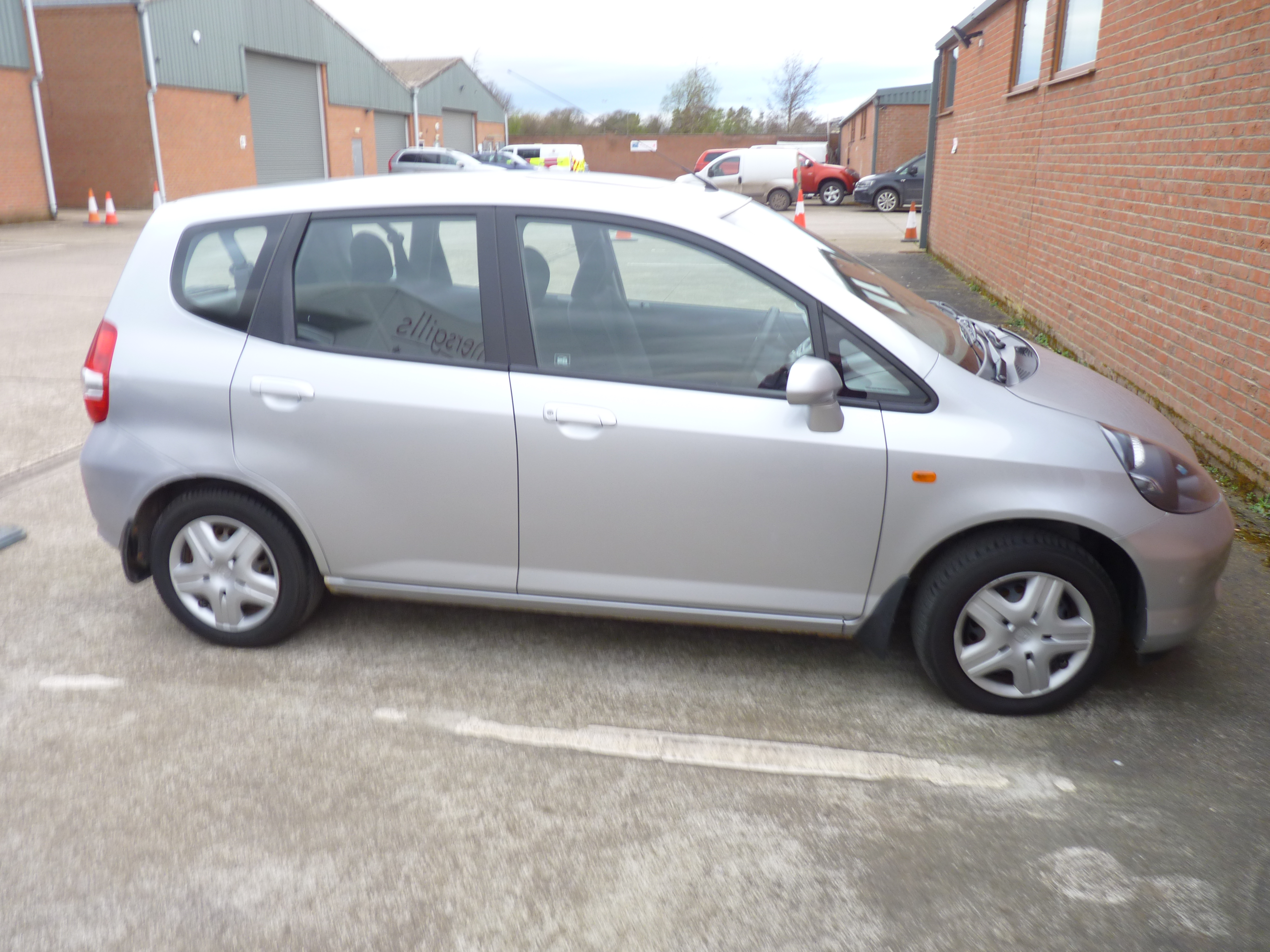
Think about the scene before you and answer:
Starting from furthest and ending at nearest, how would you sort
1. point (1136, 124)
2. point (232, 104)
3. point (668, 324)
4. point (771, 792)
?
1. point (232, 104)
2. point (1136, 124)
3. point (668, 324)
4. point (771, 792)

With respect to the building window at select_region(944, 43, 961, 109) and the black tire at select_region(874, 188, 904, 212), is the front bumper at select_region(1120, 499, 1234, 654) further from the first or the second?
the black tire at select_region(874, 188, 904, 212)

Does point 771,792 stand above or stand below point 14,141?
below

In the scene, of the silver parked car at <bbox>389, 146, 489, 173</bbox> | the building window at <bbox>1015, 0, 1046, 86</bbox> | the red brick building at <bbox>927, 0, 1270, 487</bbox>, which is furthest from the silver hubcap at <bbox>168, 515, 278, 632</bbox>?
the silver parked car at <bbox>389, 146, 489, 173</bbox>

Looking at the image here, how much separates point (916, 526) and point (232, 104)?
34.4 meters

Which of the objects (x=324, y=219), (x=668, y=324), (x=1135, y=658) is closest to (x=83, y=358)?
(x=324, y=219)

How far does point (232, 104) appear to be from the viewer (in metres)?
32.7

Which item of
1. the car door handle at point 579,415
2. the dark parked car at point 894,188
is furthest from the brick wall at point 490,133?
the car door handle at point 579,415

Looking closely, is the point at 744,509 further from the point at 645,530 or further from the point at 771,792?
the point at 771,792

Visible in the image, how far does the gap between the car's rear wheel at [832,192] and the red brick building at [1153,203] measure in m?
21.5

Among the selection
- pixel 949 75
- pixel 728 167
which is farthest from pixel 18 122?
pixel 949 75

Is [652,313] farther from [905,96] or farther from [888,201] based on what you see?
[905,96]

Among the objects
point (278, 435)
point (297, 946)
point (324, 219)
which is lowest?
point (297, 946)

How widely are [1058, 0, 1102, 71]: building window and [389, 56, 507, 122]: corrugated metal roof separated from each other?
41.7 m

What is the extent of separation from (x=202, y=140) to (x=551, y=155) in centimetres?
1757
